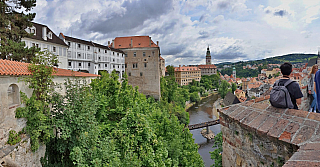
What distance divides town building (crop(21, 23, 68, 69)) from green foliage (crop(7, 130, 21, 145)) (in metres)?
18.5

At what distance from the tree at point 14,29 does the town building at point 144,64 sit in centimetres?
2403

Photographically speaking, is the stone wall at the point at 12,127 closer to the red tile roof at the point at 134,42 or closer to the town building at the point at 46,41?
the town building at the point at 46,41

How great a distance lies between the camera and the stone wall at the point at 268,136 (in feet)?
6.75

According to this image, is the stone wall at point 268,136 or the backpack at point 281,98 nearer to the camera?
the stone wall at point 268,136

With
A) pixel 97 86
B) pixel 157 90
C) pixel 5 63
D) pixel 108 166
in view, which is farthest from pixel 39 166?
pixel 157 90

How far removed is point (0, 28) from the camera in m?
11.9

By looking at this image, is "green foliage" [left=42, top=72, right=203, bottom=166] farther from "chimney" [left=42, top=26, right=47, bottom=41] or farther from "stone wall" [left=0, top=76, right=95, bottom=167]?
"chimney" [left=42, top=26, right=47, bottom=41]

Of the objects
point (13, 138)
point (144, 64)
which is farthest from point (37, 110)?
point (144, 64)

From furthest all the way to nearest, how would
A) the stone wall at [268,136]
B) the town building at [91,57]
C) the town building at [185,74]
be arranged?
the town building at [185,74]
the town building at [91,57]
the stone wall at [268,136]

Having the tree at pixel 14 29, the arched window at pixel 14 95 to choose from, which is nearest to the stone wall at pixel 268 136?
the arched window at pixel 14 95

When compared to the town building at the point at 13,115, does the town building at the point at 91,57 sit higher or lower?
higher

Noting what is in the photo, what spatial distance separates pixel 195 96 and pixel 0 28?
58840mm

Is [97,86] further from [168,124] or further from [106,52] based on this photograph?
[106,52]

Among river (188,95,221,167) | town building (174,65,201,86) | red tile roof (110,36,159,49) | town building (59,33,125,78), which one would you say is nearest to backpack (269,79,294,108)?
river (188,95,221,167)
